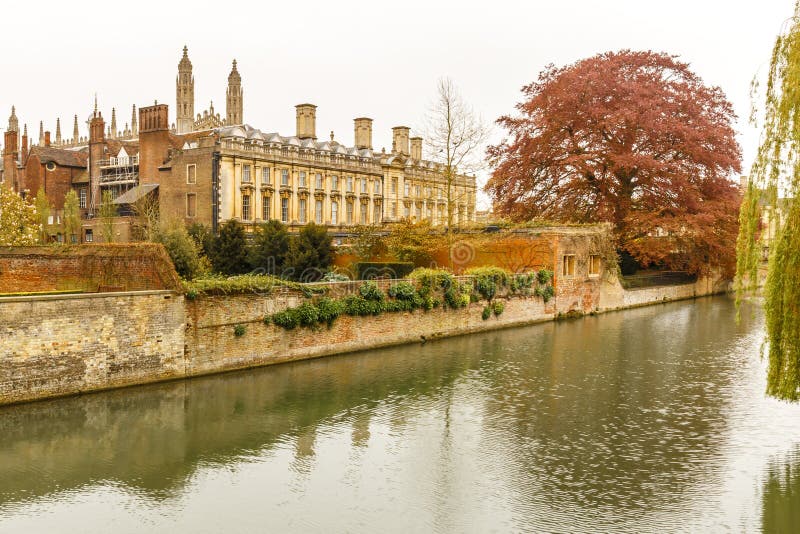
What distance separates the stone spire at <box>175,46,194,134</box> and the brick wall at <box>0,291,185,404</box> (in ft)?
198

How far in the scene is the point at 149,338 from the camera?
1535 centimetres

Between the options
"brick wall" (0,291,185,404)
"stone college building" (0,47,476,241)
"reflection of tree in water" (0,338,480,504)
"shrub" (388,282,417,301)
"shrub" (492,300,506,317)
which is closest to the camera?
"reflection of tree in water" (0,338,480,504)

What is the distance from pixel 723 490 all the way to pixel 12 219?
1253 inches

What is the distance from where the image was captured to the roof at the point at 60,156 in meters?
52.0

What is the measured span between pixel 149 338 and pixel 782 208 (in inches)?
490

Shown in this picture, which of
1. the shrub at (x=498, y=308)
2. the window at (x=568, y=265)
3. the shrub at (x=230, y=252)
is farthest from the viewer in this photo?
the shrub at (x=230, y=252)

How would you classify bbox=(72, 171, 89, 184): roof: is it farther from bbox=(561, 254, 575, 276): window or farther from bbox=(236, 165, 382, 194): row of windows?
bbox=(561, 254, 575, 276): window

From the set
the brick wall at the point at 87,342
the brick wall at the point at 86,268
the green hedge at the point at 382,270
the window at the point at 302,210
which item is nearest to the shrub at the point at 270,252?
the green hedge at the point at 382,270

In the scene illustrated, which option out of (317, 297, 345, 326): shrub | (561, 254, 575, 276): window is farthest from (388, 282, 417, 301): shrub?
(561, 254, 575, 276): window

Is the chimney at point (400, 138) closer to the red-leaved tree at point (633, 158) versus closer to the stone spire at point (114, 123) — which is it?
the red-leaved tree at point (633, 158)

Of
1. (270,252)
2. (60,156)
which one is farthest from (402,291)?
(60,156)

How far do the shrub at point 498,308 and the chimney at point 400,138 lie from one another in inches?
1477

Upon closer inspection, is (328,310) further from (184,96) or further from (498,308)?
(184,96)

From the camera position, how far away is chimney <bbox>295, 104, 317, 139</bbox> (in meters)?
53.4
